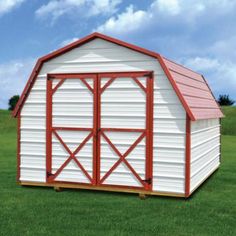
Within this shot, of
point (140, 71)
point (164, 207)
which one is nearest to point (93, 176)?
point (164, 207)

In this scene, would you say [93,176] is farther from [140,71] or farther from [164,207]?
[140,71]

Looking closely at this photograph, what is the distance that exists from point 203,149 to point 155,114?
2.77 meters

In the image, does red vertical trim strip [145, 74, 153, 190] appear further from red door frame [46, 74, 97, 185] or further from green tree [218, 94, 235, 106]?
green tree [218, 94, 235, 106]

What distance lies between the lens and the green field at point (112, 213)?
7.92 metres

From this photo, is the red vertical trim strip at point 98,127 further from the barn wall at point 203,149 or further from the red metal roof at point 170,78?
the barn wall at point 203,149

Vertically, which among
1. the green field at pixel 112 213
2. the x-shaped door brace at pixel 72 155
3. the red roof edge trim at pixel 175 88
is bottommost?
the green field at pixel 112 213

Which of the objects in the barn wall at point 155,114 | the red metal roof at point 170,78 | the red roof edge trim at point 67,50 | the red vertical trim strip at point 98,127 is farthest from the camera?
the red vertical trim strip at point 98,127

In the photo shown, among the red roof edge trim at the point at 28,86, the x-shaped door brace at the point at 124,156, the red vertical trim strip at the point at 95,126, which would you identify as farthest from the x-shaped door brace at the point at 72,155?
the red roof edge trim at the point at 28,86

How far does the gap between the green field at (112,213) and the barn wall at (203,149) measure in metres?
0.52

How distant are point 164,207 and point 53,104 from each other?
4.36 metres

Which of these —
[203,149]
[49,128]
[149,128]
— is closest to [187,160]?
[149,128]

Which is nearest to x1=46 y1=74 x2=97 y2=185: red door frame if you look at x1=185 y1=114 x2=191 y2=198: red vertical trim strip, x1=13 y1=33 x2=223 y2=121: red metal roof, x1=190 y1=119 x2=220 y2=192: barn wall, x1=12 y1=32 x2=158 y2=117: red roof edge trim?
x1=12 y1=32 x2=158 y2=117: red roof edge trim

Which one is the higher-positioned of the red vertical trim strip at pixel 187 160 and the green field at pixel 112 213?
the red vertical trim strip at pixel 187 160

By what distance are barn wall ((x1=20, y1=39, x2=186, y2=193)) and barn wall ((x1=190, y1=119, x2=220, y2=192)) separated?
578 mm
